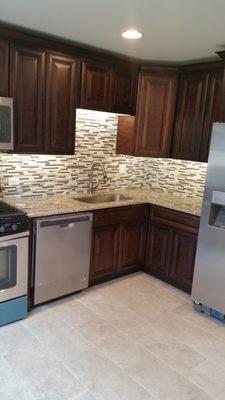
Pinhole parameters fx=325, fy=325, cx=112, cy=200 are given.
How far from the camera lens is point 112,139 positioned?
12.9ft

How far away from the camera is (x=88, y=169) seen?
149 inches

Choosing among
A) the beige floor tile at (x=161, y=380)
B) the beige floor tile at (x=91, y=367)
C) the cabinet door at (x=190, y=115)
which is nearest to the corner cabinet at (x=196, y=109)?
the cabinet door at (x=190, y=115)

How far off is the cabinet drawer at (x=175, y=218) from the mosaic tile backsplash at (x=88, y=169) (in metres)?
0.57

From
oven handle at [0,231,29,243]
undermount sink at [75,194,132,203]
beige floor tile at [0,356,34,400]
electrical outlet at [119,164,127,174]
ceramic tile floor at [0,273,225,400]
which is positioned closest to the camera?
beige floor tile at [0,356,34,400]

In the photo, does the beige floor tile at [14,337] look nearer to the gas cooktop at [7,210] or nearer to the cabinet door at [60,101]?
the gas cooktop at [7,210]

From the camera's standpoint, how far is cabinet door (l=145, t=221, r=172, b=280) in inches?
138

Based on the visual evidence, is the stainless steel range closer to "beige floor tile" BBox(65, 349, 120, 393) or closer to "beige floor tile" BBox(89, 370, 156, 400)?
"beige floor tile" BBox(65, 349, 120, 393)

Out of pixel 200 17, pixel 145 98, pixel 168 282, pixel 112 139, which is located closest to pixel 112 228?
pixel 168 282

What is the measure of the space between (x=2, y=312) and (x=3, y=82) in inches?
73.8

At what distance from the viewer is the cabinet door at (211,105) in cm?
325

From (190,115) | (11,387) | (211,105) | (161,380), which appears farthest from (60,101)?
(161,380)

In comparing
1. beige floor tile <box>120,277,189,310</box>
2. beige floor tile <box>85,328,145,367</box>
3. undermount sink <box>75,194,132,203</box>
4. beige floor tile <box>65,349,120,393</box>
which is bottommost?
beige floor tile <box>65,349,120,393</box>

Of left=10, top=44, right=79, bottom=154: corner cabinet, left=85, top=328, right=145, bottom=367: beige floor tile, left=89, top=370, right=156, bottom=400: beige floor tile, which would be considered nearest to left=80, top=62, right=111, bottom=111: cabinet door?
left=10, top=44, right=79, bottom=154: corner cabinet

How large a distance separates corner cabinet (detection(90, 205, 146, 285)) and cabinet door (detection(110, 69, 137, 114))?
1092 millimetres
